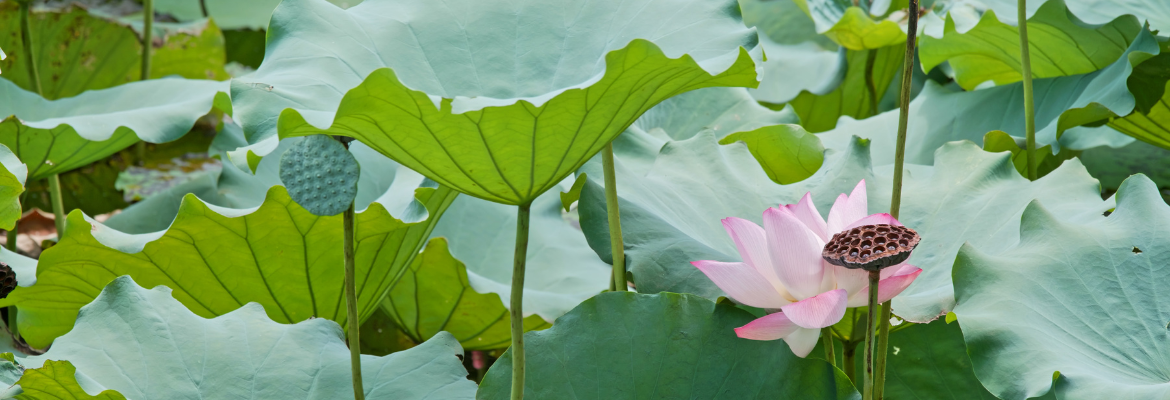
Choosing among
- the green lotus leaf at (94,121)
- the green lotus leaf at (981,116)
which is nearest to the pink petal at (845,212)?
the green lotus leaf at (981,116)

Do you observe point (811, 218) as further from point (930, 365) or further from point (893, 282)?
point (930, 365)

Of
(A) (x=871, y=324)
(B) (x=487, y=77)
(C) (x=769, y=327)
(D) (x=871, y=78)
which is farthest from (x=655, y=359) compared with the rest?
(D) (x=871, y=78)

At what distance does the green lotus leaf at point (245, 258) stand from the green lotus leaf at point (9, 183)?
0.22ft

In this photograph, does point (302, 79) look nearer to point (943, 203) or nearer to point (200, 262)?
point (200, 262)

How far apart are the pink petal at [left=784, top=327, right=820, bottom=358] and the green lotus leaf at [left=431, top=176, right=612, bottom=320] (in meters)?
0.65

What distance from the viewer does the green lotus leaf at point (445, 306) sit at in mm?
1329

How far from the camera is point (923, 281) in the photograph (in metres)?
0.98

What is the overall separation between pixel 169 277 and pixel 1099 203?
115 centimetres

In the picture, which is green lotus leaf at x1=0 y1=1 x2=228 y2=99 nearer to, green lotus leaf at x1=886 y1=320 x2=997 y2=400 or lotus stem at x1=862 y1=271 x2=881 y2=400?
green lotus leaf at x1=886 y1=320 x2=997 y2=400

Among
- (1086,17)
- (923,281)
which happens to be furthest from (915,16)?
(1086,17)

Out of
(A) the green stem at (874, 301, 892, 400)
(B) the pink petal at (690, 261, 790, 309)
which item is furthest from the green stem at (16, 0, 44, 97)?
(A) the green stem at (874, 301, 892, 400)

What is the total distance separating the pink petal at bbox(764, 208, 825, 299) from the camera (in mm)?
748

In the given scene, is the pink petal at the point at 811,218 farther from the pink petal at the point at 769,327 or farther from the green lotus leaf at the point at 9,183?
the green lotus leaf at the point at 9,183

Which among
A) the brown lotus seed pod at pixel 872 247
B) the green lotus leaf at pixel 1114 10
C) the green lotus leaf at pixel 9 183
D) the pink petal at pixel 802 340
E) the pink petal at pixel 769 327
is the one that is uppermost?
the green lotus leaf at pixel 1114 10
